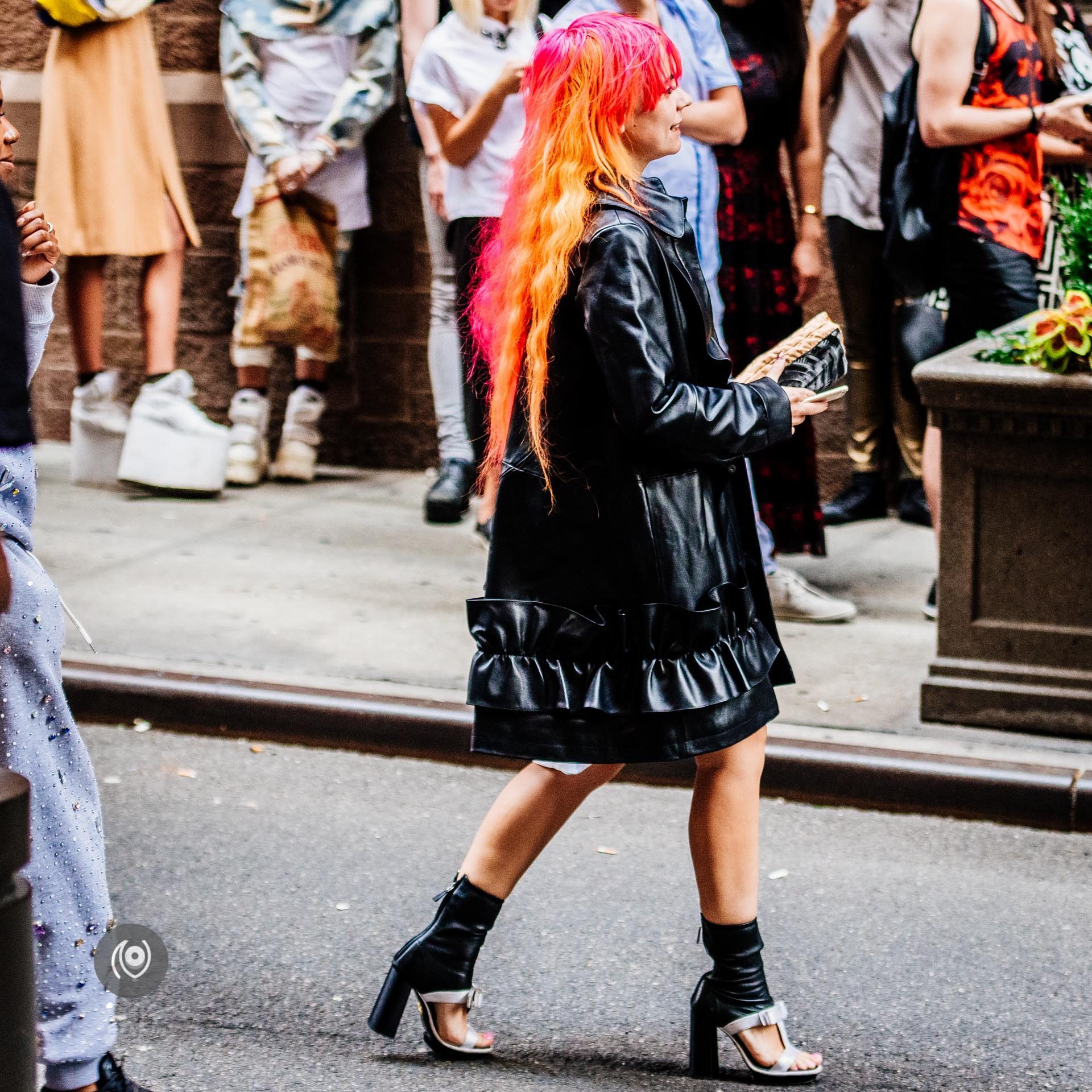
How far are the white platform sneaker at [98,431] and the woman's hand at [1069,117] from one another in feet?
14.7

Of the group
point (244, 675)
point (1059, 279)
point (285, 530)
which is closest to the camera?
point (244, 675)

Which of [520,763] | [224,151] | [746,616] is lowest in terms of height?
[520,763]

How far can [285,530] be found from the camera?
756cm

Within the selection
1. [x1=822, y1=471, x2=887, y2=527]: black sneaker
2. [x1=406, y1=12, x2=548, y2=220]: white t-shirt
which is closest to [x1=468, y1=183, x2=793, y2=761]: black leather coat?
[x1=406, y1=12, x2=548, y2=220]: white t-shirt

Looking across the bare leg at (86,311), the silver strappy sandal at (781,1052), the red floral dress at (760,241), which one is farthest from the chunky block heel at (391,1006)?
the bare leg at (86,311)

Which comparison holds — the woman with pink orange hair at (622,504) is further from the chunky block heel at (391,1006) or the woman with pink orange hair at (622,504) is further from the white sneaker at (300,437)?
the white sneaker at (300,437)

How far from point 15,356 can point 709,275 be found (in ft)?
12.9

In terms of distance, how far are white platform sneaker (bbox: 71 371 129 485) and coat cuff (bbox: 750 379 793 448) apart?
551cm

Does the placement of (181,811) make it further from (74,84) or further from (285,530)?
(74,84)

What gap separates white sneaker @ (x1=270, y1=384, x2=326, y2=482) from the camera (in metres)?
8.46

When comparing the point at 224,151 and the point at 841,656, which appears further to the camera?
the point at 224,151

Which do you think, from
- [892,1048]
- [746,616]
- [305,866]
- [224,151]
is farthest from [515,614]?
[224,151]

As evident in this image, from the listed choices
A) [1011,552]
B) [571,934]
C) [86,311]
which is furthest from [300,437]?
[571,934]

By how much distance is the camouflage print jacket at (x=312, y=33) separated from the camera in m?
8.09
